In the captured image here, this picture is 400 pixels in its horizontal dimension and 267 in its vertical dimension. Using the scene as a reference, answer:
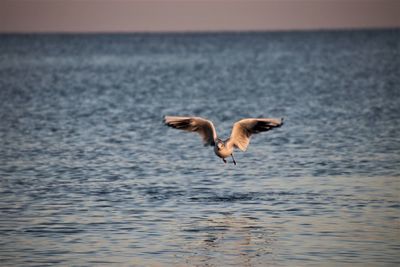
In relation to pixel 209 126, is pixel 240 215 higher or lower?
lower

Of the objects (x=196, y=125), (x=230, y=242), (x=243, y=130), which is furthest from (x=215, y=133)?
(x=230, y=242)

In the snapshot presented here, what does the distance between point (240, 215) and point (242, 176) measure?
16.1ft

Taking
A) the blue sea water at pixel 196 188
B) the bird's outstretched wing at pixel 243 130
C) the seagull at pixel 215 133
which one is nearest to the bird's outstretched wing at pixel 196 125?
the seagull at pixel 215 133

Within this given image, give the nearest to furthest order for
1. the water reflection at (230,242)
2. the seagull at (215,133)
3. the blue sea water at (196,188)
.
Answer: the water reflection at (230,242) < the blue sea water at (196,188) < the seagull at (215,133)

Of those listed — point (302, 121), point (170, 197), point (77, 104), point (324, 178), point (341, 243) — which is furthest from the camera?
point (77, 104)

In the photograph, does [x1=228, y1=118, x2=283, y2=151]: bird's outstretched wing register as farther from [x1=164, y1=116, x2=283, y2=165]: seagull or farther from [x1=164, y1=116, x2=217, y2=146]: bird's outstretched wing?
[x1=164, y1=116, x2=217, y2=146]: bird's outstretched wing

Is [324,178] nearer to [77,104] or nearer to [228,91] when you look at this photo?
[77,104]

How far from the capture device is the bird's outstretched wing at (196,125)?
21422mm

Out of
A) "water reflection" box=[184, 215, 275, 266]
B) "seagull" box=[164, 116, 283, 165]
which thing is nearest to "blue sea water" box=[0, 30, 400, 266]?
"water reflection" box=[184, 215, 275, 266]

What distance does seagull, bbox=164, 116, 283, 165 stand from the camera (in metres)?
21.4

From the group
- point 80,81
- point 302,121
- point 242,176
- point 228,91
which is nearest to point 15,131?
point 302,121

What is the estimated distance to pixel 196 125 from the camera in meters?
21.8

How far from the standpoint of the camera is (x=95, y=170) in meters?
27.4

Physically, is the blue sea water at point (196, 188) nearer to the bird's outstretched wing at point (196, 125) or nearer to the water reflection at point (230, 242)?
the water reflection at point (230, 242)
